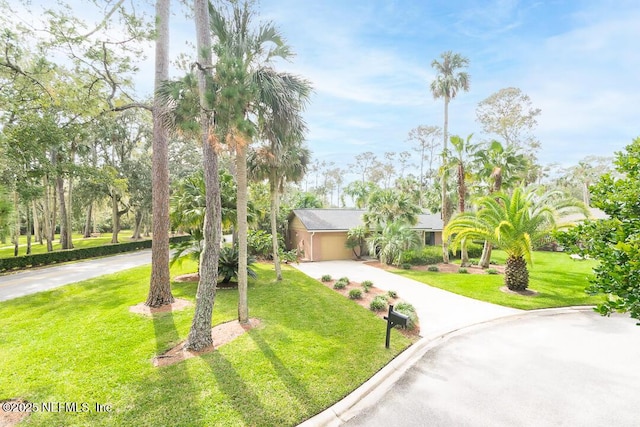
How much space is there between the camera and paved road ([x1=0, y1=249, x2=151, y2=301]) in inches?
491

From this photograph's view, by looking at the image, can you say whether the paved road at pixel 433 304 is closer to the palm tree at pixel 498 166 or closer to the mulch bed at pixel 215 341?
the mulch bed at pixel 215 341

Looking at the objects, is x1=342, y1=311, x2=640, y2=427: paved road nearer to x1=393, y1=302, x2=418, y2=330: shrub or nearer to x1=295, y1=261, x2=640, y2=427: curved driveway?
x1=295, y1=261, x2=640, y2=427: curved driveway

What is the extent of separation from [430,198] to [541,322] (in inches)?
Result: 1040

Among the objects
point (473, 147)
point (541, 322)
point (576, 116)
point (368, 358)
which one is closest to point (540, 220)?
point (541, 322)

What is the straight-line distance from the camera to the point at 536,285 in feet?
43.2

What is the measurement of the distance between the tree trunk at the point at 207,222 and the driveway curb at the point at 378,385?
11.3 feet

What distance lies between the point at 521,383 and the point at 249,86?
848 centimetres

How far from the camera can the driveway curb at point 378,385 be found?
4.52 meters

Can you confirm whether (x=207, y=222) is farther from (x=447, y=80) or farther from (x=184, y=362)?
(x=447, y=80)

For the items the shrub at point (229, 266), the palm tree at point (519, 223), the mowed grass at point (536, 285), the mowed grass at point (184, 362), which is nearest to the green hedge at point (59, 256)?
the mowed grass at point (184, 362)

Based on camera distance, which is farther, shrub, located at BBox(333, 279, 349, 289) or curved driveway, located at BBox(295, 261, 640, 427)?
shrub, located at BBox(333, 279, 349, 289)

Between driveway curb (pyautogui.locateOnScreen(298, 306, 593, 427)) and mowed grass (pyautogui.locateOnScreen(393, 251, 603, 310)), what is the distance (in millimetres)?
3112

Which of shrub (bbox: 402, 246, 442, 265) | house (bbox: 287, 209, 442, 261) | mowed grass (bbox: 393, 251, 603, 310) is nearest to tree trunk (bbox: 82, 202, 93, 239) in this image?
Result: house (bbox: 287, 209, 442, 261)

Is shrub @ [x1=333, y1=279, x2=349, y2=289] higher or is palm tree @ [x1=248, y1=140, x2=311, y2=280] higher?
palm tree @ [x1=248, y1=140, x2=311, y2=280]
